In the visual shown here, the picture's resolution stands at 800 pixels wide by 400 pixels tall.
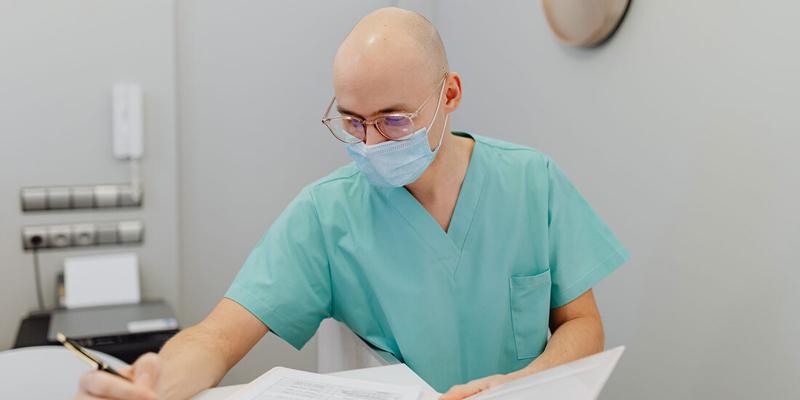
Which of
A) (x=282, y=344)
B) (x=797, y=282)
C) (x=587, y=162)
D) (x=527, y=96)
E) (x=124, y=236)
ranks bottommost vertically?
(x=282, y=344)

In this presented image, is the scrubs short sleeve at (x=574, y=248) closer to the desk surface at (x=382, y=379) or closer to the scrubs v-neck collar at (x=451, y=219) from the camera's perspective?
the scrubs v-neck collar at (x=451, y=219)

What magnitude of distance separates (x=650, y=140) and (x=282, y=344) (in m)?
1.60

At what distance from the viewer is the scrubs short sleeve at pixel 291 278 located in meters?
1.29

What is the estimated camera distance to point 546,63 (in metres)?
2.10

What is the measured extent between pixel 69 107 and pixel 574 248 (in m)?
1.68

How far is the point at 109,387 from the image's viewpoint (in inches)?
34.9

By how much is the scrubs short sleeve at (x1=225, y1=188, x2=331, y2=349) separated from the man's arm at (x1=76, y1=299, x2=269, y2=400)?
29 mm

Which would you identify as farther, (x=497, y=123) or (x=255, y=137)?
(x=255, y=137)

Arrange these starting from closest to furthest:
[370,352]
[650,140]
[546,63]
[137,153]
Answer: [370,352]
[650,140]
[546,63]
[137,153]

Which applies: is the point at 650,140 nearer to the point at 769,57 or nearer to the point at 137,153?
the point at 769,57

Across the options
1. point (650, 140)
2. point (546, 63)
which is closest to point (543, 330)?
point (650, 140)

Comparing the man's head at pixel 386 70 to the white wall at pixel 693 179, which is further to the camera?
the white wall at pixel 693 179

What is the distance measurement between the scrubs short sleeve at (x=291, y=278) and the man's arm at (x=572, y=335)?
39cm

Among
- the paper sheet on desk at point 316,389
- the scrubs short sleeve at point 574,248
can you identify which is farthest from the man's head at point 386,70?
the paper sheet on desk at point 316,389
